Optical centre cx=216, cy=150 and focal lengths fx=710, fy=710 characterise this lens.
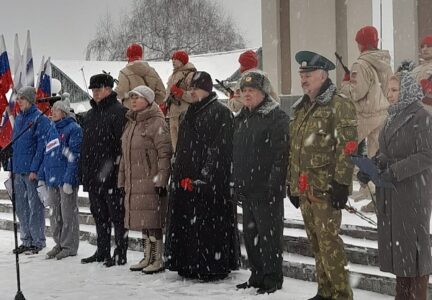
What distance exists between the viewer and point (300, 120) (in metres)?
5.53

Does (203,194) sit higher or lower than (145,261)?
higher

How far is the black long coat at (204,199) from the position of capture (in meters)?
6.63

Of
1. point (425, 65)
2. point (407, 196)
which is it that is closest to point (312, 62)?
point (407, 196)

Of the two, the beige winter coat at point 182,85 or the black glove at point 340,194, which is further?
the beige winter coat at point 182,85

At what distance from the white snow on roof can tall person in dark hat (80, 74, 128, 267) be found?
1036 inches

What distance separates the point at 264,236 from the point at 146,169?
1669 millimetres

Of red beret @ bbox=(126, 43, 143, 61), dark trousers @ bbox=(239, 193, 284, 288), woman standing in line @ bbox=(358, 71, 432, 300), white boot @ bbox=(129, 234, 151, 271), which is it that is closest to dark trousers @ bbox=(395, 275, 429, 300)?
woman standing in line @ bbox=(358, 71, 432, 300)

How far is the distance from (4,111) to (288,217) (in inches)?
240

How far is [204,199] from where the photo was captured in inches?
264

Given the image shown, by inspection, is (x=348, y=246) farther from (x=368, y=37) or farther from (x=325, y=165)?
(x=368, y=37)

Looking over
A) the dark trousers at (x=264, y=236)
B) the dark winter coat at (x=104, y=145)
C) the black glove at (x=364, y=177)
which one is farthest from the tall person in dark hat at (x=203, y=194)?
the black glove at (x=364, y=177)

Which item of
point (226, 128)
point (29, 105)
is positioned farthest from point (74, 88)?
point (226, 128)

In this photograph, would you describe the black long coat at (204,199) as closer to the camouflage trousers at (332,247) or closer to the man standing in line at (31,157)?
the camouflage trousers at (332,247)

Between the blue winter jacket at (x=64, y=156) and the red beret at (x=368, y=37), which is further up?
the red beret at (x=368, y=37)
